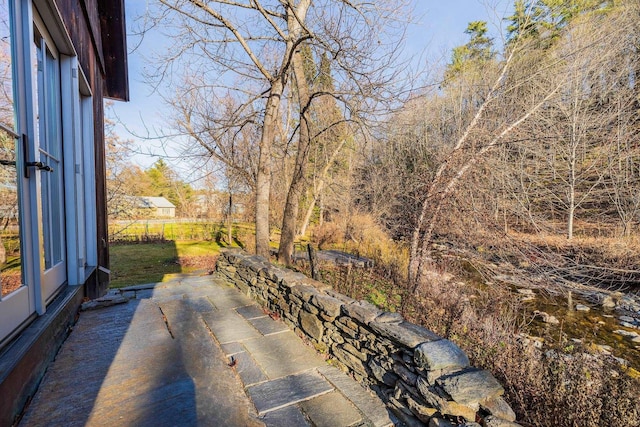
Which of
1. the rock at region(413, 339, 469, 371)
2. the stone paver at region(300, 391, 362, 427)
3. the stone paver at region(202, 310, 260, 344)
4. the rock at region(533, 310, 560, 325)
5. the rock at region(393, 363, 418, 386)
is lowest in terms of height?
the rock at region(533, 310, 560, 325)

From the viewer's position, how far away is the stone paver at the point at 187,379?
66.1 inches

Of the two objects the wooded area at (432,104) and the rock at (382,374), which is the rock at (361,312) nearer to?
the rock at (382,374)

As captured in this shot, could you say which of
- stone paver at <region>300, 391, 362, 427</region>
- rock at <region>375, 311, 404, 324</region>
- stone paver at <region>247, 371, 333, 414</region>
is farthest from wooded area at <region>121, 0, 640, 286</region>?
stone paver at <region>300, 391, 362, 427</region>

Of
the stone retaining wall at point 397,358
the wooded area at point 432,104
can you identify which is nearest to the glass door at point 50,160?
the stone retaining wall at point 397,358

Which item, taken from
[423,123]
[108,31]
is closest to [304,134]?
[108,31]

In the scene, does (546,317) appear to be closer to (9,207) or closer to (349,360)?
(349,360)

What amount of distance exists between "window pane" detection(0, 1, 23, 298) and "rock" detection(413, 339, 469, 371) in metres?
2.30

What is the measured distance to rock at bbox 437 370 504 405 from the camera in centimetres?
166

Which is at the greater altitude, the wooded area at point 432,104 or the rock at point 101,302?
the wooded area at point 432,104

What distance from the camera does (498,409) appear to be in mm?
1646

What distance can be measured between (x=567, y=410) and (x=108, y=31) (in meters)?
7.32

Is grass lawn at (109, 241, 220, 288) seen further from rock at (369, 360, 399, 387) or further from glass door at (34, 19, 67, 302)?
rock at (369, 360, 399, 387)

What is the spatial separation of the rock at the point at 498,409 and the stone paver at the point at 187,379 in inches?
27.0

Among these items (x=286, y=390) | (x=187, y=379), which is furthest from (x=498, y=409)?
(x=187, y=379)
